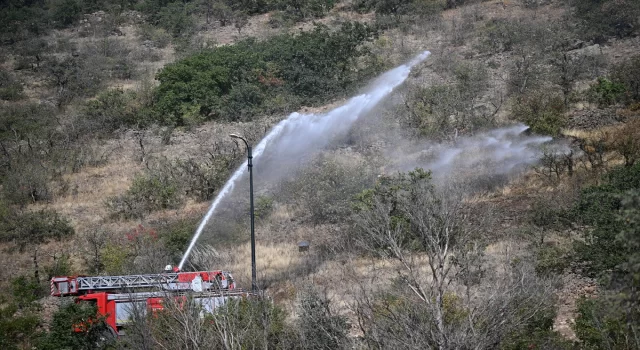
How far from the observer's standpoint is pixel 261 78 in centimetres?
4241

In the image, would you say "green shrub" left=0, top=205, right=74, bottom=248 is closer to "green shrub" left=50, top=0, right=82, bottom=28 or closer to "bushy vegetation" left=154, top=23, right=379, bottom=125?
"bushy vegetation" left=154, top=23, right=379, bottom=125

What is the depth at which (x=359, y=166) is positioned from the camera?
31.6 m

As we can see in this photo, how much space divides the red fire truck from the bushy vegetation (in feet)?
66.5

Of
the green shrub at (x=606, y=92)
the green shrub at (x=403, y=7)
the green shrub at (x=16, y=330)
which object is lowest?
the green shrub at (x=16, y=330)

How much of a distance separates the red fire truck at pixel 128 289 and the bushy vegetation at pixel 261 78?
20.3 m

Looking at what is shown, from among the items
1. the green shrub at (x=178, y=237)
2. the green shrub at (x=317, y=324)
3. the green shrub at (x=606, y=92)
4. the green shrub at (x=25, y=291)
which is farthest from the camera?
the green shrub at (x=606, y=92)

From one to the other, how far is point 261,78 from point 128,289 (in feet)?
79.9

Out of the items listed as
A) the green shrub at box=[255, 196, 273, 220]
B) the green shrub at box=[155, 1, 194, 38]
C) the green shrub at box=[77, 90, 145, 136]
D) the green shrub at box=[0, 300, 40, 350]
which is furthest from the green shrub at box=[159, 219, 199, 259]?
the green shrub at box=[155, 1, 194, 38]

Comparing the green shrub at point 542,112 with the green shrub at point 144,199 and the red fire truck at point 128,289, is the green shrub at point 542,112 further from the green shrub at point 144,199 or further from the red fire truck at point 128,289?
the red fire truck at point 128,289

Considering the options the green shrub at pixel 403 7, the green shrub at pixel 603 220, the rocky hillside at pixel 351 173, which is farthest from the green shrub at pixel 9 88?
the green shrub at pixel 603 220

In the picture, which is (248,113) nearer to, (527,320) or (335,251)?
(335,251)

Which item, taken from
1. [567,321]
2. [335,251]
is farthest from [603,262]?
[335,251]

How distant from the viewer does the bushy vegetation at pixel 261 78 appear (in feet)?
133

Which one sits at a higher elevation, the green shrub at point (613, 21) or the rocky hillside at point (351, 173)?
the green shrub at point (613, 21)
